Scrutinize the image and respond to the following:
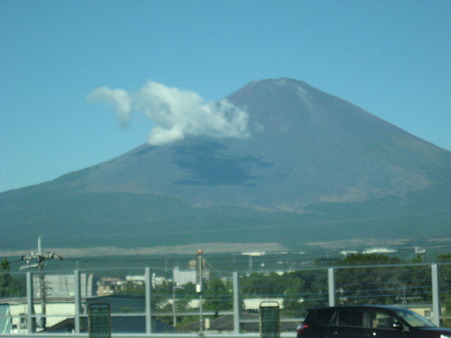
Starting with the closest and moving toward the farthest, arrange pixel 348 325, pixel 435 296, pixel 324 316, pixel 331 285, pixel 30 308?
pixel 348 325
pixel 324 316
pixel 435 296
pixel 331 285
pixel 30 308

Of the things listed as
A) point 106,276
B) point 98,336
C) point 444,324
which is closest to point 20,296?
point 106,276

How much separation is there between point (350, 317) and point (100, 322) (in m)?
5.85

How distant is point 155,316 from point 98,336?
11.6ft

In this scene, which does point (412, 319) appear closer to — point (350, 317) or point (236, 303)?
point (350, 317)

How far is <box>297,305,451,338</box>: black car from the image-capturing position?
1675 centimetres

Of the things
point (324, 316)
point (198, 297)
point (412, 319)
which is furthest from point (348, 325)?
point (198, 297)

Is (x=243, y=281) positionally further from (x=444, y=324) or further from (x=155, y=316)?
(x=444, y=324)

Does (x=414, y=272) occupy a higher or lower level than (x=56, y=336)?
higher

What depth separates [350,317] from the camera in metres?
17.8

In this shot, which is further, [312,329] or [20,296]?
[20,296]

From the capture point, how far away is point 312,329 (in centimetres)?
1812

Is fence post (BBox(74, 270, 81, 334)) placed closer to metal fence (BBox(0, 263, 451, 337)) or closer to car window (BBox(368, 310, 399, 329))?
metal fence (BBox(0, 263, 451, 337))

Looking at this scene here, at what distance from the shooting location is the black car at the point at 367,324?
A: 55.0 feet

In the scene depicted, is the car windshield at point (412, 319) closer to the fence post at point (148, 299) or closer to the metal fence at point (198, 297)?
the metal fence at point (198, 297)
